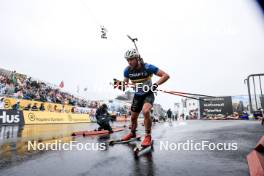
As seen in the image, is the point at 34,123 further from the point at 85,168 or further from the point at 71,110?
the point at 85,168

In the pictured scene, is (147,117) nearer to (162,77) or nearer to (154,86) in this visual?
(154,86)

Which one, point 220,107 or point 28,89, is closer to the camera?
point 28,89

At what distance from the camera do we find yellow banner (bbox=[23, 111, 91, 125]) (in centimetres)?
1707

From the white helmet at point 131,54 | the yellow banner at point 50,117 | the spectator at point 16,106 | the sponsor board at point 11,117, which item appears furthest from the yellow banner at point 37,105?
the white helmet at point 131,54

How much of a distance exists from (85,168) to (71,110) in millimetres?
22677

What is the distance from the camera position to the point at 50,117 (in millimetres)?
19812

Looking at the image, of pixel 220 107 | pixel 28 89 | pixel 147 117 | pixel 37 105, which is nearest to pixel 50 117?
pixel 37 105

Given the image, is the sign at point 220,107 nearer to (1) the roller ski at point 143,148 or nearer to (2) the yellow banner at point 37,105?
(2) the yellow banner at point 37,105

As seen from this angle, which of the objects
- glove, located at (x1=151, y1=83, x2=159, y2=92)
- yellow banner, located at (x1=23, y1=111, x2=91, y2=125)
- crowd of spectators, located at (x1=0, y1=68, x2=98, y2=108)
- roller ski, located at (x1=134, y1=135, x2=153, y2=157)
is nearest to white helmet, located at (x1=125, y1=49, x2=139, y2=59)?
glove, located at (x1=151, y1=83, x2=159, y2=92)

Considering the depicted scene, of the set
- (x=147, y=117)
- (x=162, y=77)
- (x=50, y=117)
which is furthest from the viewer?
(x=50, y=117)

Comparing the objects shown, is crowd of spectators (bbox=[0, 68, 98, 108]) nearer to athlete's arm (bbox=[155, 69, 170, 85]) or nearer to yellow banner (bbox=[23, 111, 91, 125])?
yellow banner (bbox=[23, 111, 91, 125])

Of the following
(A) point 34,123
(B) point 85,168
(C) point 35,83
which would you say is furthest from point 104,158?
(C) point 35,83

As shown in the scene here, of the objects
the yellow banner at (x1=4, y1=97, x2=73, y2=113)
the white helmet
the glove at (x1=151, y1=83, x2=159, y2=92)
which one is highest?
the white helmet

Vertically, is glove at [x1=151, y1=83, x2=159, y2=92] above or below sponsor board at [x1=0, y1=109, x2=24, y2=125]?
above
